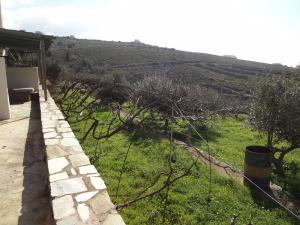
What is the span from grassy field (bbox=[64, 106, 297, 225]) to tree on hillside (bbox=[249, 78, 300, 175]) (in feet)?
8.59

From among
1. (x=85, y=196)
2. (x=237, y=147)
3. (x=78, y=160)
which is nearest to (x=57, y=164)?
(x=78, y=160)

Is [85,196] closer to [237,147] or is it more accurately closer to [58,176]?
[58,176]

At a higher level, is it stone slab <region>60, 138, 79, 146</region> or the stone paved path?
stone slab <region>60, 138, 79, 146</region>

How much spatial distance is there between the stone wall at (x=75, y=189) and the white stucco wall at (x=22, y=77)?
1165 cm

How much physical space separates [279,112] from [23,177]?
22.0 ft

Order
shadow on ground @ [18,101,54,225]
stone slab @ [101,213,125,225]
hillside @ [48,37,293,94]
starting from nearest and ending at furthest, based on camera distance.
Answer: stone slab @ [101,213,125,225]
shadow on ground @ [18,101,54,225]
hillside @ [48,37,293,94]

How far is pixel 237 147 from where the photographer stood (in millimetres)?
11328

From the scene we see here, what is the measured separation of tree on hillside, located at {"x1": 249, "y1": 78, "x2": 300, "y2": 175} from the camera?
8.53 meters

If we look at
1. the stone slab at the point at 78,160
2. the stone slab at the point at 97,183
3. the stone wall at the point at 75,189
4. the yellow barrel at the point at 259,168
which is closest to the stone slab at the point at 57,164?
the stone wall at the point at 75,189

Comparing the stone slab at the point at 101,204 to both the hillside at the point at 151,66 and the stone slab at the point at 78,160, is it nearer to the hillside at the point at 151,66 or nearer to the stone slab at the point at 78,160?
the stone slab at the point at 78,160

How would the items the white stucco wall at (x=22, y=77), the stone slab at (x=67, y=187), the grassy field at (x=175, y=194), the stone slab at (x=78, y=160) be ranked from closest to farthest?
the stone slab at (x=67, y=187) < the stone slab at (x=78, y=160) < the grassy field at (x=175, y=194) < the white stucco wall at (x=22, y=77)

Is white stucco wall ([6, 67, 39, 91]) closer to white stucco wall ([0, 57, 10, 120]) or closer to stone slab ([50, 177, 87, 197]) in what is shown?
white stucco wall ([0, 57, 10, 120])

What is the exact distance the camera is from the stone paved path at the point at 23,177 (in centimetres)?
424

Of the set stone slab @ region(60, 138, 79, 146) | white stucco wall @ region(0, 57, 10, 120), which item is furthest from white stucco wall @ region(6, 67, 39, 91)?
stone slab @ region(60, 138, 79, 146)
